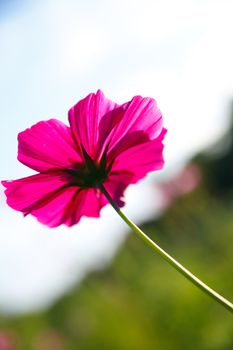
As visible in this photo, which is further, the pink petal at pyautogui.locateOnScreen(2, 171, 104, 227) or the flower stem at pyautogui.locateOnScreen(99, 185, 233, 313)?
the pink petal at pyautogui.locateOnScreen(2, 171, 104, 227)

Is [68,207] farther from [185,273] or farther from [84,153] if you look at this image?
[185,273]

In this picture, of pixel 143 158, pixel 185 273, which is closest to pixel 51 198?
→ pixel 143 158

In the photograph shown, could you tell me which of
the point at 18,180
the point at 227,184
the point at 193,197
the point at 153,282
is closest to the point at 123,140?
the point at 18,180

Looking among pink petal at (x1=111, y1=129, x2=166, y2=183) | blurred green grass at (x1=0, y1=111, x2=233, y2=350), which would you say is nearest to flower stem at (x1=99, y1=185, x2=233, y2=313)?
pink petal at (x1=111, y1=129, x2=166, y2=183)

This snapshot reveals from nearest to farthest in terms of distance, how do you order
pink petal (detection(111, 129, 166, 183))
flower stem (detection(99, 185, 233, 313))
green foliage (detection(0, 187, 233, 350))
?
flower stem (detection(99, 185, 233, 313))
pink petal (detection(111, 129, 166, 183))
green foliage (detection(0, 187, 233, 350))

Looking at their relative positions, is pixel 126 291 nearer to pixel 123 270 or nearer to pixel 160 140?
pixel 123 270

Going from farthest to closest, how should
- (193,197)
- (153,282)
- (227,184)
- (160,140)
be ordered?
1. (227,184)
2. (193,197)
3. (153,282)
4. (160,140)

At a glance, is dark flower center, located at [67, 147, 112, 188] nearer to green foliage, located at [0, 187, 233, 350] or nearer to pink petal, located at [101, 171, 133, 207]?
pink petal, located at [101, 171, 133, 207]

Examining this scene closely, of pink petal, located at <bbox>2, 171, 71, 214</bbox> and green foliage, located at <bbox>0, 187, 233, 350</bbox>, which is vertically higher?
pink petal, located at <bbox>2, 171, 71, 214</bbox>
